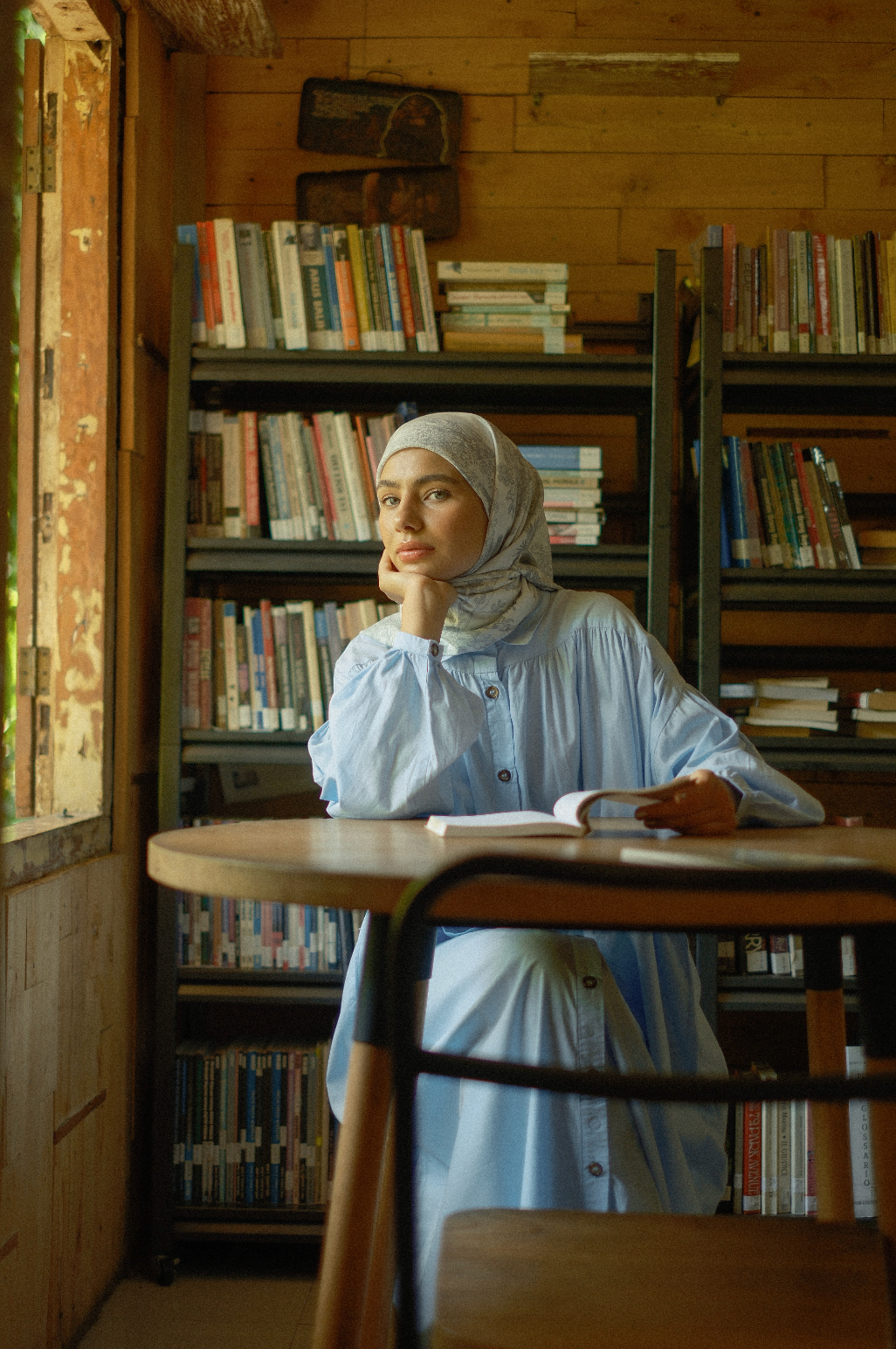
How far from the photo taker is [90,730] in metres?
1.92

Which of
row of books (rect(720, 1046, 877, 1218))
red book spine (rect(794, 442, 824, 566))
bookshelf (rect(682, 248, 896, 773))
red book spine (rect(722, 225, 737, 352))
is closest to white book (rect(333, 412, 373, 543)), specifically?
bookshelf (rect(682, 248, 896, 773))

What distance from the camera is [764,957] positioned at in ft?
6.56

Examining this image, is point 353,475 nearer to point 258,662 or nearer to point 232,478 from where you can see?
point 232,478

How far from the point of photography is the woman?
114cm

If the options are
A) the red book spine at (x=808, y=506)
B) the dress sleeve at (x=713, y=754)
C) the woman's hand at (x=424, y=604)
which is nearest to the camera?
the dress sleeve at (x=713, y=754)

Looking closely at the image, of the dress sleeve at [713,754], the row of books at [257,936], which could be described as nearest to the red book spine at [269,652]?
the row of books at [257,936]

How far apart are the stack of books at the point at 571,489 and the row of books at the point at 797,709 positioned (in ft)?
1.35

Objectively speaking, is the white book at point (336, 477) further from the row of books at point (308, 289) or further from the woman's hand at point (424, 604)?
the woman's hand at point (424, 604)

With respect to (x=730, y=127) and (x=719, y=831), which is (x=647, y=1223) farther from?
(x=730, y=127)

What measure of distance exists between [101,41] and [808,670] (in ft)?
6.28

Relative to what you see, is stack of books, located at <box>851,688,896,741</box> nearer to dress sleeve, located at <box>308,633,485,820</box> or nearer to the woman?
the woman

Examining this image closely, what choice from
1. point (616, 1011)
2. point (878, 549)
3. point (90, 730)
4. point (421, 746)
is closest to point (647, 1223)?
point (616, 1011)

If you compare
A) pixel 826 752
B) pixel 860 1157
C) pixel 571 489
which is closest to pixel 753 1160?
pixel 860 1157

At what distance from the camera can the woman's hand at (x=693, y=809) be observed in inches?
44.1
